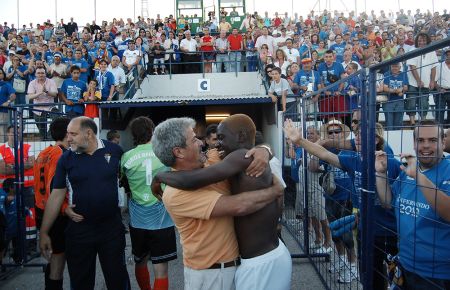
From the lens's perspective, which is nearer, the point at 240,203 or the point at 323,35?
the point at 240,203

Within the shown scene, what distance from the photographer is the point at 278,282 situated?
2.53 metres

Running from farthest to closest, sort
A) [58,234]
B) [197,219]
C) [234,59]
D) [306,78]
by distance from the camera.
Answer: [234,59] → [306,78] → [58,234] → [197,219]

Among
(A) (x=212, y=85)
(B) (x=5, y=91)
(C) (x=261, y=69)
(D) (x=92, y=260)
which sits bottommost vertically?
(D) (x=92, y=260)

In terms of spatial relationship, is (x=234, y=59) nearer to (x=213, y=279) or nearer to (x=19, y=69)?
(x=19, y=69)

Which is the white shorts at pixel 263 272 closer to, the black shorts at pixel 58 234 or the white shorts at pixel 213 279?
the white shorts at pixel 213 279

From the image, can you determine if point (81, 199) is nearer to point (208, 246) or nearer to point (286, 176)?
point (208, 246)

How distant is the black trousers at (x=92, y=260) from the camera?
3590mm

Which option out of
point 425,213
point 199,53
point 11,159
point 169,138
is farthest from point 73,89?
point 425,213

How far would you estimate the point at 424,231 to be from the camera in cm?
251

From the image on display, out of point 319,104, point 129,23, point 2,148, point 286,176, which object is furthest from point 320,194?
point 129,23

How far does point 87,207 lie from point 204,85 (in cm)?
1084

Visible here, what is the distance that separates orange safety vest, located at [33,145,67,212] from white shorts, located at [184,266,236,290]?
229 centimetres

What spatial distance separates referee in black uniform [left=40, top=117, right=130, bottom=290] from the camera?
3562 millimetres

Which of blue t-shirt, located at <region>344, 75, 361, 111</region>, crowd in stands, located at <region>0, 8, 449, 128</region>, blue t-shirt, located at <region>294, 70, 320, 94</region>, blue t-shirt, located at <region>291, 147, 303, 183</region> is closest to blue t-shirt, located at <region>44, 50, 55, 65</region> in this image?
crowd in stands, located at <region>0, 8, 449, 128</region>
